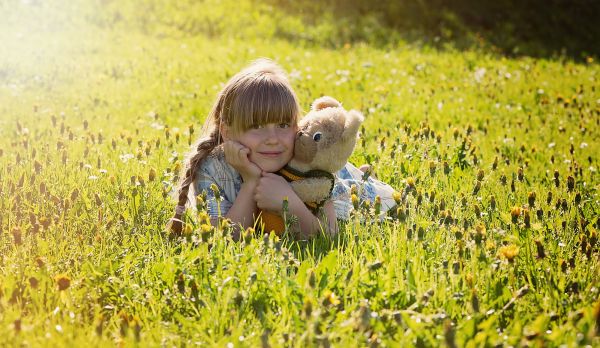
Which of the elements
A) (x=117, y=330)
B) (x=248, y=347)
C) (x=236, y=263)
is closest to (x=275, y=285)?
(x=236, y=263)

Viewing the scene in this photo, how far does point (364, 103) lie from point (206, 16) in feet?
21.5

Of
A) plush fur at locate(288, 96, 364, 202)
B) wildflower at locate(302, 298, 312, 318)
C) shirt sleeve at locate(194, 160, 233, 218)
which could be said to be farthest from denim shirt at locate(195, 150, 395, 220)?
wildflower at locate(302, 298, 312, 318)

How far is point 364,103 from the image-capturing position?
7.20m

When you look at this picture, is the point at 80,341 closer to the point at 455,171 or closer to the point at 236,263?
the point at 236,263

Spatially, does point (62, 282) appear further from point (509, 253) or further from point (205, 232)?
point (509, 253)

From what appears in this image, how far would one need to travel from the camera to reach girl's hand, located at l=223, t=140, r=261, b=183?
368 cm

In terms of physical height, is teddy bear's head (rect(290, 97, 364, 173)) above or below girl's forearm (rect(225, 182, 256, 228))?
above

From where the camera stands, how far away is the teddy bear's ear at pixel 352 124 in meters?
3.54

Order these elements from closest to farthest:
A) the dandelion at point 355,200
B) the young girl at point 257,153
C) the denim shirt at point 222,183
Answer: the dandelion at point 355,200, the young girl at point 257,153, the denim shirt at point 222,183

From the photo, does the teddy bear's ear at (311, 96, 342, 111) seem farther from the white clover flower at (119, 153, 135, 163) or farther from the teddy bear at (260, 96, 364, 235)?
the white clover flower at (119, 153, 135, 163)

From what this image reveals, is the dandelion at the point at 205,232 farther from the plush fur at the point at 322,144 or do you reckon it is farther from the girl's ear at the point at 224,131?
the girl's ear at the point at 224,131

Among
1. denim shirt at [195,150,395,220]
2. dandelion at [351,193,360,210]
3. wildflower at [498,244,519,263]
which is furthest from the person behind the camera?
denim shirt at [195,150,395,220]

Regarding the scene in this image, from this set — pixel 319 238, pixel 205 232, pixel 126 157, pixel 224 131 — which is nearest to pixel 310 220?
pixel 319 238

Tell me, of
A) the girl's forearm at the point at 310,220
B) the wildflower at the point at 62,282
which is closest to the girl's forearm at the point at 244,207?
the girl's forearm at the point at 310,220
